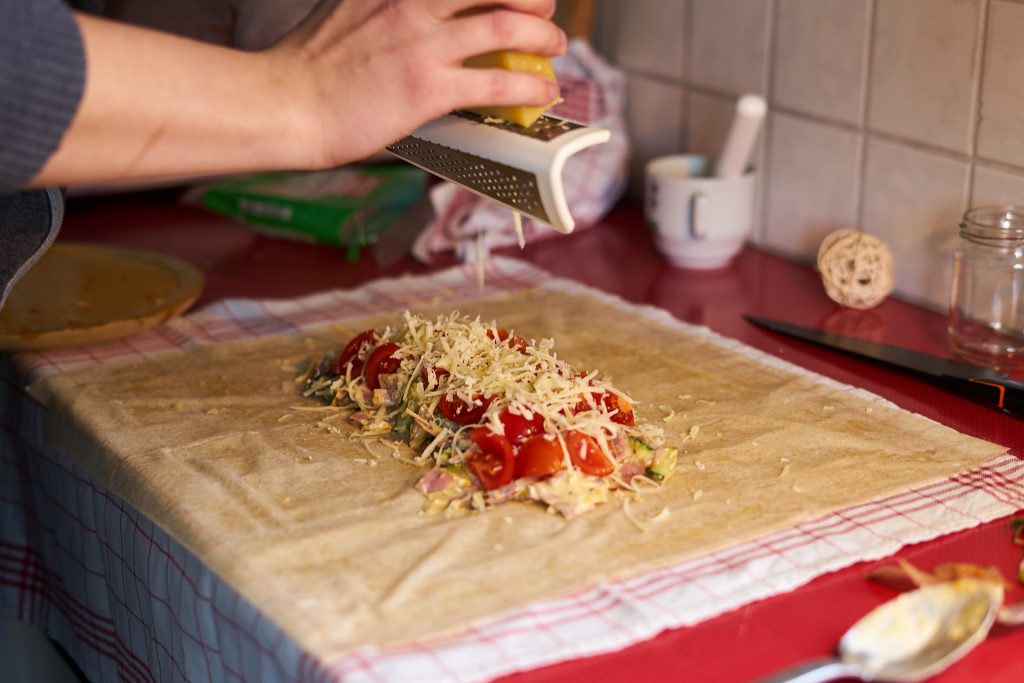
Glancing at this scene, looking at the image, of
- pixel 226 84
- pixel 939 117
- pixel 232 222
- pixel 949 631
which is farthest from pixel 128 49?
pixel 232 222

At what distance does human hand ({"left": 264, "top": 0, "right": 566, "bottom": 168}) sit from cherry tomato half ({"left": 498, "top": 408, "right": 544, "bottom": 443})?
0.27 m

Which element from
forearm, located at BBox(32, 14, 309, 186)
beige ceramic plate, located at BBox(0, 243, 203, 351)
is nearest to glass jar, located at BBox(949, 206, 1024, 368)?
forearm, located at BBox(32, 14, 309, 186)

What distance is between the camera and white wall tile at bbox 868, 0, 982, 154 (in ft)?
4.86


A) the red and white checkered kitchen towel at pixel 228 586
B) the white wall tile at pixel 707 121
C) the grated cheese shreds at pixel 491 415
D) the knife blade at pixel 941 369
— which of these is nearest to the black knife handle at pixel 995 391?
the knife blade at pixel 941 369

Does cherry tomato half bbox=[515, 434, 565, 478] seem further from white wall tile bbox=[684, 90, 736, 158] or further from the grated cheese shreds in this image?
white wall tile bbox=[684, 90, 736, 158]

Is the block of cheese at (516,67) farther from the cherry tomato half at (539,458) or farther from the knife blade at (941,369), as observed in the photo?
the knife blade at (941,369)

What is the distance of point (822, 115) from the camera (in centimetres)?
172

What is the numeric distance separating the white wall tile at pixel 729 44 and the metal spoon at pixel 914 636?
1057 mm

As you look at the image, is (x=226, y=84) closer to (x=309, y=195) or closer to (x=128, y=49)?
(x=128, y=49)

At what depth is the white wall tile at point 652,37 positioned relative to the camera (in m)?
1.98

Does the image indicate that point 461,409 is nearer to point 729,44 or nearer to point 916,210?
point 916,210

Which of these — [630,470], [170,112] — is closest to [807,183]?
[630,470]

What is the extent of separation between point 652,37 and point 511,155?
41.3 inches

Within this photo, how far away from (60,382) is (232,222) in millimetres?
745
